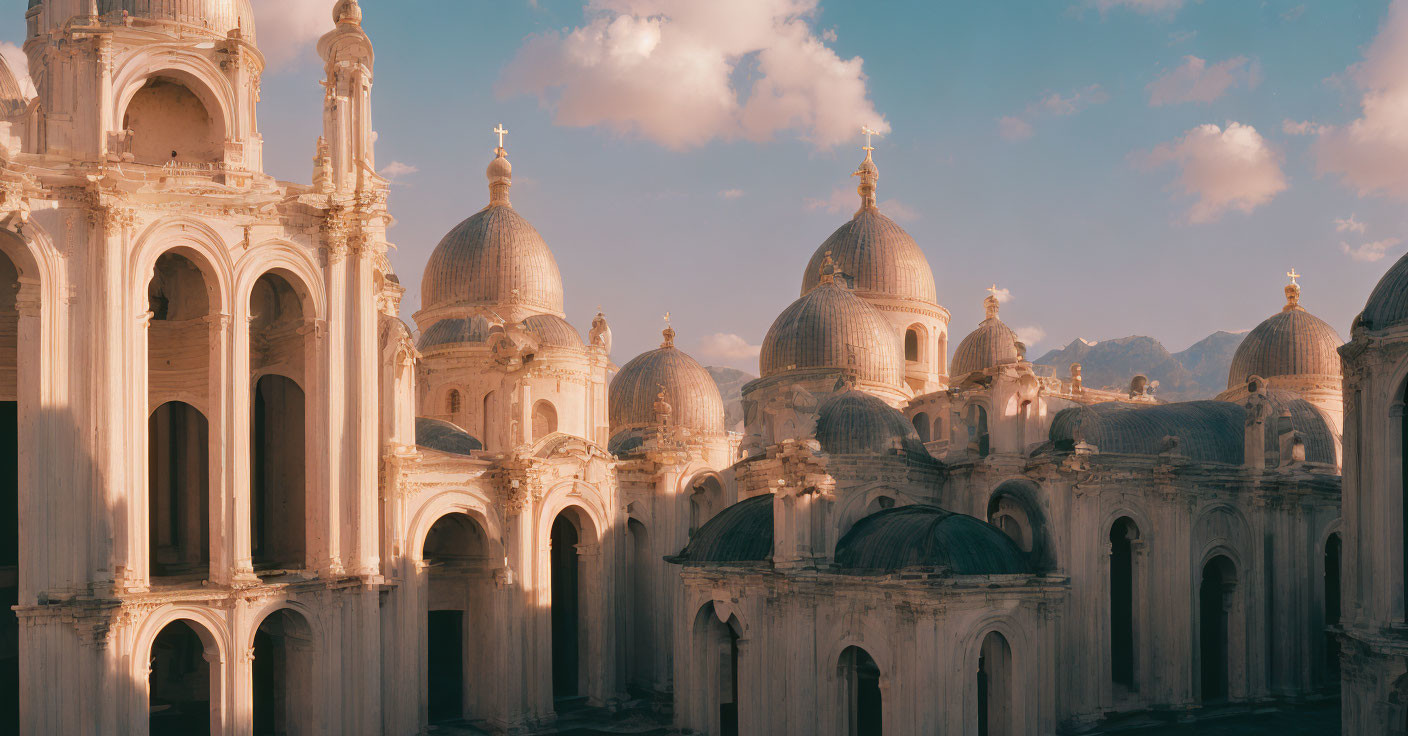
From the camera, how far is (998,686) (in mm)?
39250

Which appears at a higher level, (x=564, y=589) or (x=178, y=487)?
(x=178, y=487)

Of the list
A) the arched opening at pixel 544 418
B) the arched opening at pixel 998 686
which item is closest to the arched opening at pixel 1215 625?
the arched opening at pixel 998 686

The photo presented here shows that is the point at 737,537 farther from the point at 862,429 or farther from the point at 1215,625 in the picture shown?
the point at 1215,625

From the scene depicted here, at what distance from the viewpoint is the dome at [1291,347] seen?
61656 mm

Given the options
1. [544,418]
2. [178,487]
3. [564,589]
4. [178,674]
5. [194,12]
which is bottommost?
[178,674]

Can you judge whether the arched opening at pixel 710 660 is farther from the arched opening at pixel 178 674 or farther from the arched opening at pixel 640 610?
the arched opening at pixel 178 674

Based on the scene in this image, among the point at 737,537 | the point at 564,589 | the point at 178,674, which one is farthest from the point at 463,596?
the point at 737,537

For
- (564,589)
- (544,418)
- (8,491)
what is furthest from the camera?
(544,418)

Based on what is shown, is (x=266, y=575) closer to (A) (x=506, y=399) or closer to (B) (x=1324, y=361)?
(A) (x=506, y=399)

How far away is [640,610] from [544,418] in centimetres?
974

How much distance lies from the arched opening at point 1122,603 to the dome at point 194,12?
3584cm

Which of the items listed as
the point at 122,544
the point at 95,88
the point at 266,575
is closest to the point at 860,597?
the point at 266,575

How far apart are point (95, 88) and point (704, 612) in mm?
25246

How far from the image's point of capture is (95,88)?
3512 centimetres
